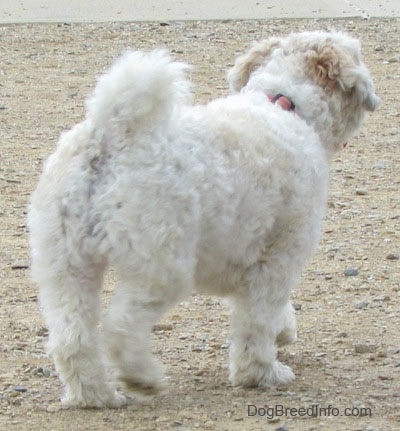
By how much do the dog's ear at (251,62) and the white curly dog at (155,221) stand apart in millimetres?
645

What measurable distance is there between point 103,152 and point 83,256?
1.31 feet

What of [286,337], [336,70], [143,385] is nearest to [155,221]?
[143,385]

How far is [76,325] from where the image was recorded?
477 centimetres

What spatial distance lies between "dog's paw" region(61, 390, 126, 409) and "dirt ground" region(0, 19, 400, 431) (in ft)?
0.13

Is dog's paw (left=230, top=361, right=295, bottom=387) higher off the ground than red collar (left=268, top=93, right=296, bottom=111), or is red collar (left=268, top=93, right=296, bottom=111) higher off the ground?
red collar (left=268, top=93, right=296, bottom=111)

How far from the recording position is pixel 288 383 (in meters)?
5.42

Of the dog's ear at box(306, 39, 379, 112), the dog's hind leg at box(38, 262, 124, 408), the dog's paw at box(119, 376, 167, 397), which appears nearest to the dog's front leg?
the dog's paw at box(119, 376, 167, 397)

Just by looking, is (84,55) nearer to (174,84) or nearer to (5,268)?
(5,268)

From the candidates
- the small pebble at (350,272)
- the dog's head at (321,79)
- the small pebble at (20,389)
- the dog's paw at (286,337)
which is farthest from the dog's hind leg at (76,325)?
the small pebble at (350,272)

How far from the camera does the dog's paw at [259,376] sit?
5.35 meters

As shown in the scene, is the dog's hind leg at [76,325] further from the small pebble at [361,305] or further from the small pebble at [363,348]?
the small pebble at [361,305]

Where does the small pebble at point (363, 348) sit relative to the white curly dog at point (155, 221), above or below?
below

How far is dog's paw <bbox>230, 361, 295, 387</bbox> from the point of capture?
5.35 m

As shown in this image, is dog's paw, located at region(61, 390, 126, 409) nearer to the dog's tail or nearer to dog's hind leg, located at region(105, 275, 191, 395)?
dog's hind leg, located at region(105, 275, 191, 395)
